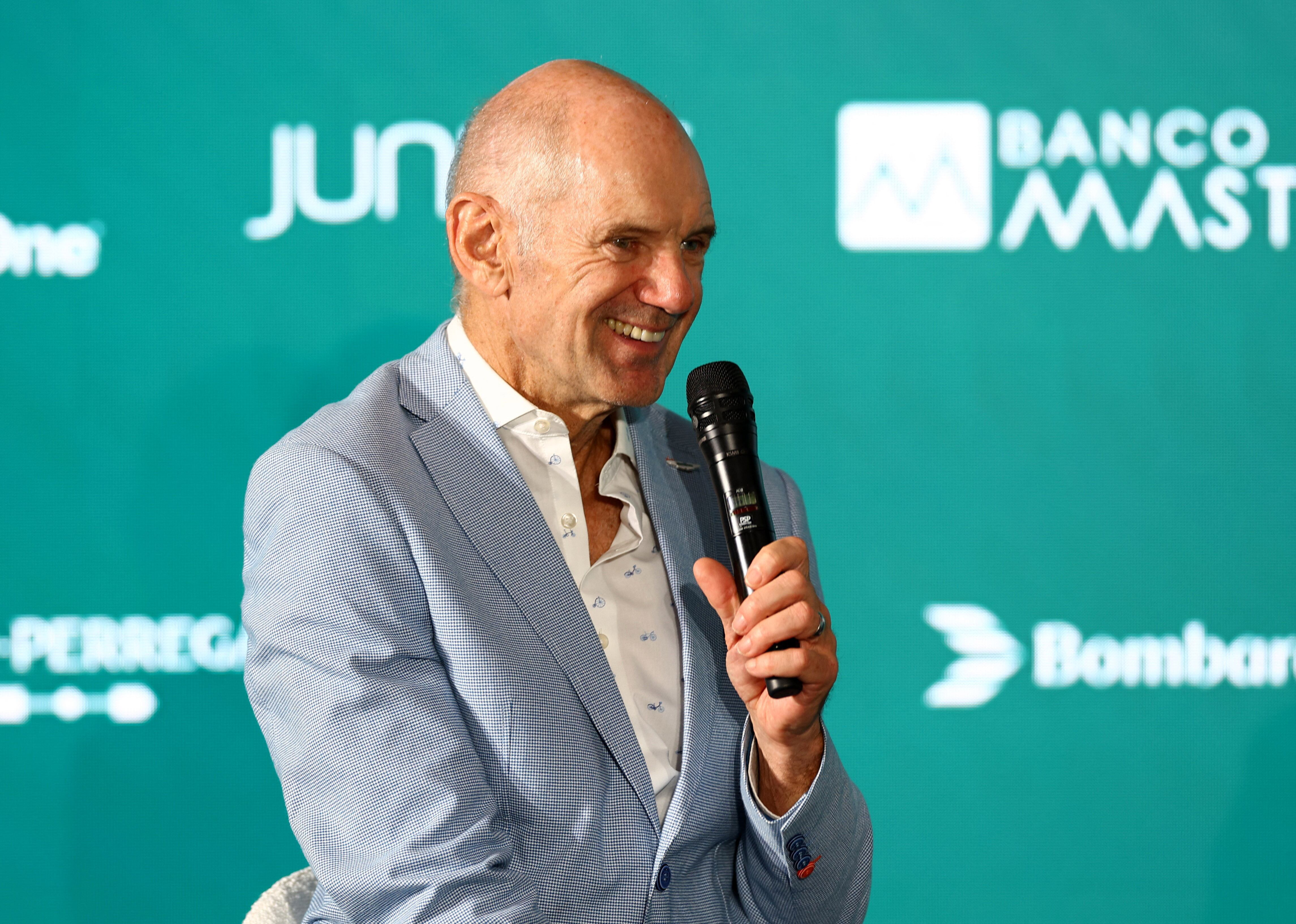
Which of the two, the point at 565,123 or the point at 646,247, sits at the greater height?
the point at 565,123

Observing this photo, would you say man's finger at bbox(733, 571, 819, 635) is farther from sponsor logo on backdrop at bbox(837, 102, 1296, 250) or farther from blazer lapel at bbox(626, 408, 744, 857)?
sponsor logo on backdrop at bbox(837, 102, 1296, 250)

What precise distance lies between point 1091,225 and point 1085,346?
9.8 inches

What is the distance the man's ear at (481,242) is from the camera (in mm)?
1549

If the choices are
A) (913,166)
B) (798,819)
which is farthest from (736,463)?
(913,166)

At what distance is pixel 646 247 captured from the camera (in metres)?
1.48

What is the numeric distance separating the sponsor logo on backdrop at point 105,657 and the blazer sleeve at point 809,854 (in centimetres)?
114

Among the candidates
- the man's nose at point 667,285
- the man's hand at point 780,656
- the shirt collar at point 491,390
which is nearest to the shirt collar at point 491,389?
the shirt collar at point 491,390

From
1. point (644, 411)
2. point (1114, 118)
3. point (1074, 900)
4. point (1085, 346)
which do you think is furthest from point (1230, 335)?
point (644, 411)

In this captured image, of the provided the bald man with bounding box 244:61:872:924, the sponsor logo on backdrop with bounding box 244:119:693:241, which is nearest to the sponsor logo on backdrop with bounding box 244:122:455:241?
the sponsor logo on backdrop with bounding box 244:119:693:241

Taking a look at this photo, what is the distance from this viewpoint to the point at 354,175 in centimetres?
224

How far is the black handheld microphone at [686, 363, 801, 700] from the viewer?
48.9 inches

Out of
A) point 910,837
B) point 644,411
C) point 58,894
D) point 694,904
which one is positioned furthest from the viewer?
point 910,837

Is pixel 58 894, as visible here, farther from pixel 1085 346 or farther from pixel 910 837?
pixel 1085 346

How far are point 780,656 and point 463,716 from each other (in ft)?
1.25
